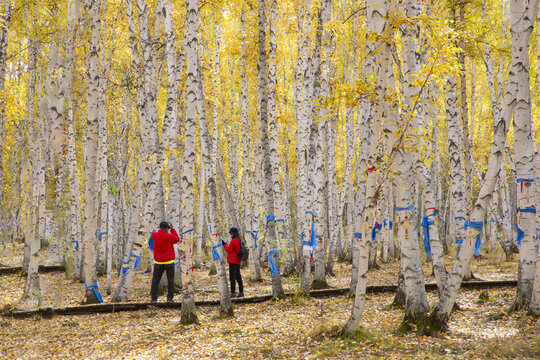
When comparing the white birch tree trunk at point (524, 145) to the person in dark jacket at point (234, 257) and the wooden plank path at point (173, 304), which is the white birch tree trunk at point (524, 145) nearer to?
the wooden plank path at point (173, 304)

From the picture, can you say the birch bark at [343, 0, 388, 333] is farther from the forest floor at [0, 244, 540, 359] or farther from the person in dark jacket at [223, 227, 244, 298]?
the person in dark jacket at [223, 227, 244, 298]

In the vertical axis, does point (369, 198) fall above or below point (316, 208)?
above

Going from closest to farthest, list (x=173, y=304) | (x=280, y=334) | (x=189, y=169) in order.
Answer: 1. (x=280, y=334)
2. (x=189, y=169)
3. (x=173, y=304)

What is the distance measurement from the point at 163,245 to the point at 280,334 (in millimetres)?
3691

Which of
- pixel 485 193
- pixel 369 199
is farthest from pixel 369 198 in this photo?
pixel 485 193

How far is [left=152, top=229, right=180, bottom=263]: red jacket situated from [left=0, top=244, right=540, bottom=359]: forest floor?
1107mm

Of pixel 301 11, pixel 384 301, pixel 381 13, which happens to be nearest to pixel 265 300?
pixel 384 301

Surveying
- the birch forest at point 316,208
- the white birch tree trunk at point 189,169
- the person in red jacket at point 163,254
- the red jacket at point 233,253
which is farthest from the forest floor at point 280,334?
the red jacket at point 233,253

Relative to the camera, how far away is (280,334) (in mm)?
6070

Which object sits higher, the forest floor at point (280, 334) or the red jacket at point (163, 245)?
the red jacket at point (163, 245)

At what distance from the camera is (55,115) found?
21.3ft

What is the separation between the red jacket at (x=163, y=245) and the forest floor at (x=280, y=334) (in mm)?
1107

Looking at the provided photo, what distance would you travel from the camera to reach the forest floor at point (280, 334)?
484cm

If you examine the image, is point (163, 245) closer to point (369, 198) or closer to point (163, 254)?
point (163, 254)
